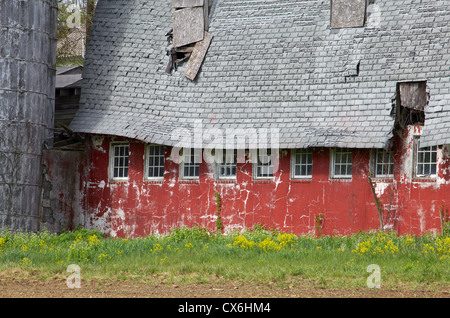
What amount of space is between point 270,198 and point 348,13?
19.3ft

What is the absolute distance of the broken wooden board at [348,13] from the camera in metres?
22.1

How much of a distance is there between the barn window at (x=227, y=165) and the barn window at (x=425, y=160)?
5265mm

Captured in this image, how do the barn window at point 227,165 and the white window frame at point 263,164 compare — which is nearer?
the white window frame at point 263,164

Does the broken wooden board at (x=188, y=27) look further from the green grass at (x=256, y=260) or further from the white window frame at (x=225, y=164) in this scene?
the green grass at (x=256, y=260)

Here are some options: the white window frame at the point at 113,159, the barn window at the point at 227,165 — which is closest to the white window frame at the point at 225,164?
the barn window at the point at 227,165

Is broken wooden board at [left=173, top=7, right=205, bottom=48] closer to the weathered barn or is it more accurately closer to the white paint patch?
the weathered barn

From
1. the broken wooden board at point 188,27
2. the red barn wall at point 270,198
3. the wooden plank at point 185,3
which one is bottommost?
the red barn wall at point 270,198

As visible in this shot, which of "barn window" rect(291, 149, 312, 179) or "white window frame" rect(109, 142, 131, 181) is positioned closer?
"barn window" rect(291, 149, 312, 179)

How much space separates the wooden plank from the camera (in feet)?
79.0

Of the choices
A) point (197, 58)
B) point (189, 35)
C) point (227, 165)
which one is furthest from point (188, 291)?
point (189, 35)

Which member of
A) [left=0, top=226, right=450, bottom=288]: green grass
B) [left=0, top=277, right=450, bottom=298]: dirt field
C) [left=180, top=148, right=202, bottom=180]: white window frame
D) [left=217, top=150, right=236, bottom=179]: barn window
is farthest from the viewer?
[left=180, top=148, right=202, bottom=180]: white window frame

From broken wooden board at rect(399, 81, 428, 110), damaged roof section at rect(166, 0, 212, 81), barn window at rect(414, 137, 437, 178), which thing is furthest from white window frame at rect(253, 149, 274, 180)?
barn window at rect(414, 137, 437, 178)

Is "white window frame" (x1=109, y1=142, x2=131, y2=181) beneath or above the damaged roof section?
beneath

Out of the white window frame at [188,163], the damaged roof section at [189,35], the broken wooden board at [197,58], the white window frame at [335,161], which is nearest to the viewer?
the white window frame at [335,161]
